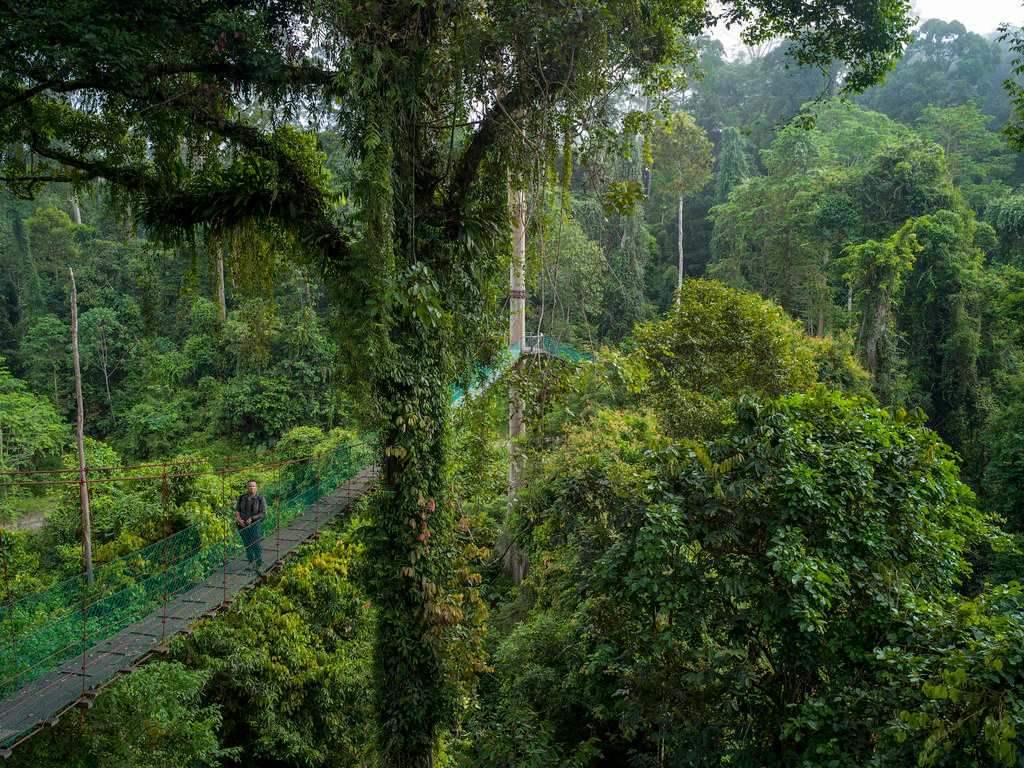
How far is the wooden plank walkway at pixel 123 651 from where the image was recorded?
4.14 m

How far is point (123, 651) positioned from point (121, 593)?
0.51 metres

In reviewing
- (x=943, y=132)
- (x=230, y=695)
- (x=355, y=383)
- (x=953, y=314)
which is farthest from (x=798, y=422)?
(x=943, y=132)

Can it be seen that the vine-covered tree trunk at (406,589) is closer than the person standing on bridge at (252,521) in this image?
Yes

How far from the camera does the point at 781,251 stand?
57.1ft

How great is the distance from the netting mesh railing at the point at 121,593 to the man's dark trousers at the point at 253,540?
0.49 ft

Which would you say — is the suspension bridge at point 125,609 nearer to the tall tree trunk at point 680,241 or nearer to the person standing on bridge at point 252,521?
the person standing on bridge at point 252,521

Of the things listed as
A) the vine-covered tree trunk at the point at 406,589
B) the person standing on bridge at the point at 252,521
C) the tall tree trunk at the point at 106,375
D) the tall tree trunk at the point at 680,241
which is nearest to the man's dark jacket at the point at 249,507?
the person standing on bridge at the point at 252,521

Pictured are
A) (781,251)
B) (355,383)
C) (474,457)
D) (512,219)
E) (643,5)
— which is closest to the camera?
(355,383)

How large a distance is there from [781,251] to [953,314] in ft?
15.7

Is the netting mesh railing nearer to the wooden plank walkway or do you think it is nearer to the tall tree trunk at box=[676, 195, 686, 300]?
the wooden plank walkway

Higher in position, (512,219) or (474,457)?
(512,219)

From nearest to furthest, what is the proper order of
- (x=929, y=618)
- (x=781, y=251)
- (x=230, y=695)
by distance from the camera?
1. (x=929, y=618)
2. (x=230, y=695)
3. (x=781, y=251)

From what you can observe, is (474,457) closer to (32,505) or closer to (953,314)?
(953,314)

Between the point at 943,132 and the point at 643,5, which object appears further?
the point at 943,132
